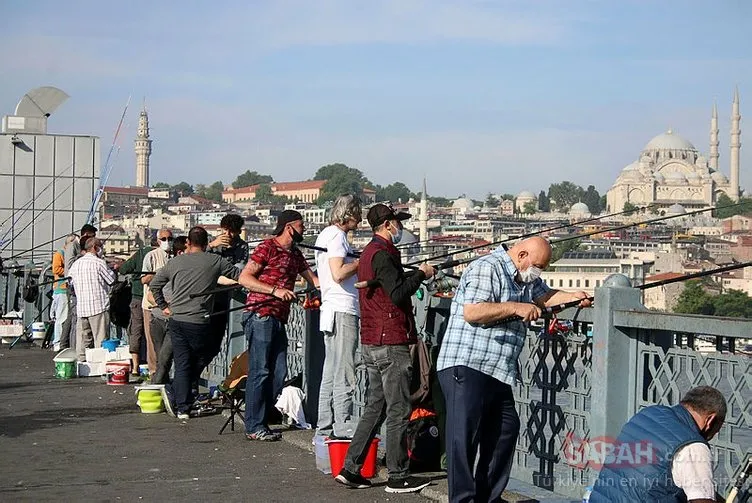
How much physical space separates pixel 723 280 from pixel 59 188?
140 feet

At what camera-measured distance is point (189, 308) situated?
1002 cm

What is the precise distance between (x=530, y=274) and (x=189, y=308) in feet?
15.1

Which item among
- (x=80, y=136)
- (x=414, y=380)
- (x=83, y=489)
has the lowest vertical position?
(x=83, y=489)

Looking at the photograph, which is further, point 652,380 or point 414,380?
point 414,380

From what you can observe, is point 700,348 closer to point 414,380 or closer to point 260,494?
point 414,380

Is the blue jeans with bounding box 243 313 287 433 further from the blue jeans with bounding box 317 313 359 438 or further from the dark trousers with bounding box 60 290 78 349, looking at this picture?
the dark trousers with bounding box 60 290 78 349

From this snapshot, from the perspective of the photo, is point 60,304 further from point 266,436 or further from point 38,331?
point 266,436

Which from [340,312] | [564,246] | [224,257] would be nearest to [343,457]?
[340,312]

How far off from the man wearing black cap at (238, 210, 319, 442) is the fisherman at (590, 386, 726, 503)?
4.14 meters

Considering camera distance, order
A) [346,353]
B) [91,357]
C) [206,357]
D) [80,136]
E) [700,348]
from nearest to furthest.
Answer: [700,348] → [346,353] → [206,357] → [91,357] → [80,136]

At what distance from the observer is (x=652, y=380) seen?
19.5 ft

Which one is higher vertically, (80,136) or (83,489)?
(80,136)

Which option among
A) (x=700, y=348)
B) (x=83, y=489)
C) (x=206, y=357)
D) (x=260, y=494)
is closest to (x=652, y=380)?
(x=700, y=348)

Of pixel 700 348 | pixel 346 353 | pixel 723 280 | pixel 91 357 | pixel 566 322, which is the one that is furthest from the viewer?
pixel 723 280
